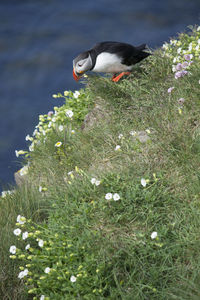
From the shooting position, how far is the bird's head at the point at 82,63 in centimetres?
542

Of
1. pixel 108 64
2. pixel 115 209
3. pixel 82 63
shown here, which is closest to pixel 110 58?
pixel 108 64

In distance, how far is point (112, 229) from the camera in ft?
10.3

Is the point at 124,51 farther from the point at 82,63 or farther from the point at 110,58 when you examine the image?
the point at 82,63

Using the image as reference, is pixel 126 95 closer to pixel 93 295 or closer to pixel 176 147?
pixel 176 147

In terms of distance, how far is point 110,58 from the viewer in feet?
17.3

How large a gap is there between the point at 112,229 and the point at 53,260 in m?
0.51

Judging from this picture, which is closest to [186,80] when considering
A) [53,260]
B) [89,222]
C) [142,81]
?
[142,81]

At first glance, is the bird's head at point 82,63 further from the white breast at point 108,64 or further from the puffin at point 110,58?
the white breast at point 108,64

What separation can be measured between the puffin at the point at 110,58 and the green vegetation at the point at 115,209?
0.61 m

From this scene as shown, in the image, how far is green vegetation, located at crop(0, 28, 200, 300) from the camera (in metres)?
2.82

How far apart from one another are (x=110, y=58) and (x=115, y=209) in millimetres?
2607

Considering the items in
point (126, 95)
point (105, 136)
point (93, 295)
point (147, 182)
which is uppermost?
point (126, 95)

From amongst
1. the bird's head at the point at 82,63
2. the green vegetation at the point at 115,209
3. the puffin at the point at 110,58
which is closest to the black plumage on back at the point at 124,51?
the puffin at the point at 110,58

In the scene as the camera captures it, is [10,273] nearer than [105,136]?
Yes
